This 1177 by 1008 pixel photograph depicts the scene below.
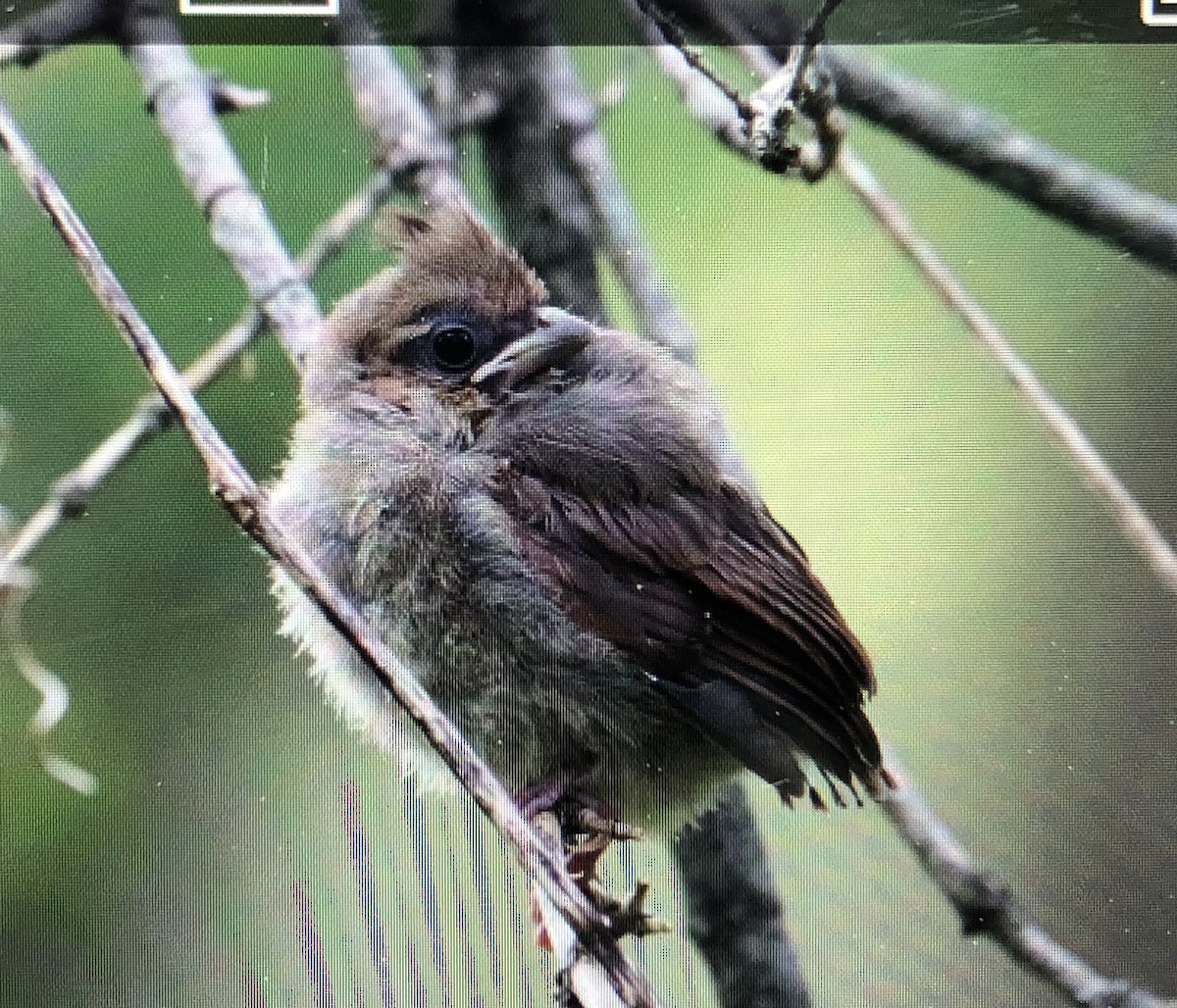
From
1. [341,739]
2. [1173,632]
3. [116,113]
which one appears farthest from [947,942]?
[116,113]

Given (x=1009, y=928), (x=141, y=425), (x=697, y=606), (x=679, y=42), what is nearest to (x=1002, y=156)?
(x=679, y=42)

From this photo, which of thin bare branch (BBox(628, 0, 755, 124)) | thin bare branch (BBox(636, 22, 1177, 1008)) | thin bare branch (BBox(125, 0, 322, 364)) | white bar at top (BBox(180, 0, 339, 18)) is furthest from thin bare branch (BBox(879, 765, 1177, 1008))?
white bar at top (BBox(180, 0, 339, 18))

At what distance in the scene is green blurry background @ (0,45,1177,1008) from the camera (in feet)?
6.10

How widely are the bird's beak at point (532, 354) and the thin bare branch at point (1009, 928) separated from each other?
686 millimetres

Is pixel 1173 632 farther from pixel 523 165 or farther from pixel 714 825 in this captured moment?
pixel 523 165

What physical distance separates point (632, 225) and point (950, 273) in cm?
43

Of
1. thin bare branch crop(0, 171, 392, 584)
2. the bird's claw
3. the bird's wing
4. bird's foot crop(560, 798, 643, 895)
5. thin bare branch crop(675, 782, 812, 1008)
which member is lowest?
thin bare branch crop(675, 782, 812, 1008)

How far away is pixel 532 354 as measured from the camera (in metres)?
1.77

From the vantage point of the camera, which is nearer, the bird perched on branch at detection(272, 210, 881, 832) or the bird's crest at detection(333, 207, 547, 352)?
the bird perched on branch at detection(272, 210, 881, 832)

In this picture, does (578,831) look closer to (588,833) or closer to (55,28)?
(588,833)

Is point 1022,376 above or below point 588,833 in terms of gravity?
above

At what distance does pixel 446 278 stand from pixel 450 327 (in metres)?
0.06

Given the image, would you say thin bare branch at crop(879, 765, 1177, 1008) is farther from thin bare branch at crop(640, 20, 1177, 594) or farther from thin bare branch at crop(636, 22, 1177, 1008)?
thin bare branch at crop(640, 20, 1177, 594)

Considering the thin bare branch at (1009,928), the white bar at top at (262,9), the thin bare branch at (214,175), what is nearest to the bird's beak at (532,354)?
the thin bare branch at (214,175)
